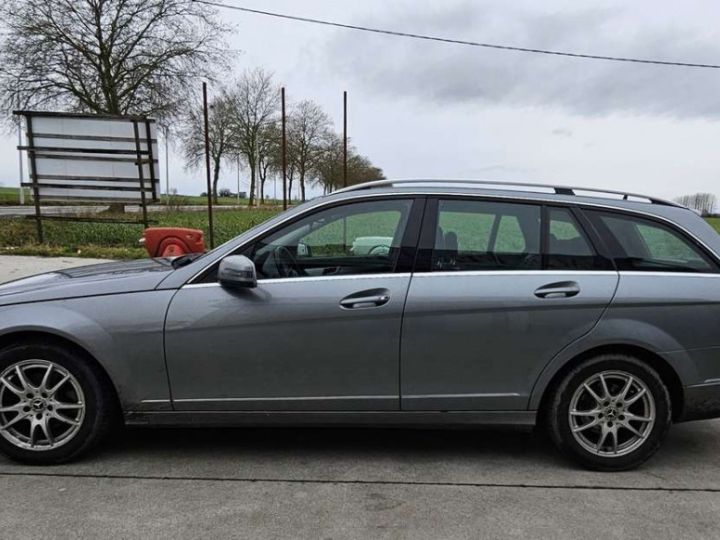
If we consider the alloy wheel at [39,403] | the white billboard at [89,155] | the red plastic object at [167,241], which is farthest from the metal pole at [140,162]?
the alloy wheel at [39,403]

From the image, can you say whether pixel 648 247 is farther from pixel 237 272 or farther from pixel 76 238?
pixel 76 238

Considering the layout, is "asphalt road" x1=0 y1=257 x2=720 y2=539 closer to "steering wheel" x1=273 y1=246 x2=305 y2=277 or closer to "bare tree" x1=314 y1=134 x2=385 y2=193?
"steering wheel" x1=273 y1=246 x2=305 y2=277

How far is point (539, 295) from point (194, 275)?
1.93 metres

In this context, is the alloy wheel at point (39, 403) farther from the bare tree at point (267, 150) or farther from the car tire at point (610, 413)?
the bare tree at point (267, 150)

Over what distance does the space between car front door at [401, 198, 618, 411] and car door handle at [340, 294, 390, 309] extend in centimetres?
14

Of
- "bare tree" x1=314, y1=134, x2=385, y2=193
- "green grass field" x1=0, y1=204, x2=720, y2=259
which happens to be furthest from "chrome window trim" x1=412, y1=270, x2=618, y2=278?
"bare tree" x1=314, y1=134, x2=385, y2=193

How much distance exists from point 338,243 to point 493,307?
98 cm

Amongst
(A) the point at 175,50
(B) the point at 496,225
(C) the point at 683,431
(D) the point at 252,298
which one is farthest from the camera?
(A) the point at 175,50

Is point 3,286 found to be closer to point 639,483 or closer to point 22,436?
point 22,436

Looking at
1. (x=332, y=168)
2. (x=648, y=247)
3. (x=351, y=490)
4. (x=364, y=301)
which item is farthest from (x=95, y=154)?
(x=332, y=168)

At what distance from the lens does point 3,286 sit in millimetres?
3457

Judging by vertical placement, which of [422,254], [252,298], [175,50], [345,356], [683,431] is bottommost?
[683,431]

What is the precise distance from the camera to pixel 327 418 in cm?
316

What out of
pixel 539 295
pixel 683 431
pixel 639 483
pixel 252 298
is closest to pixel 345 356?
pixel 252 298
